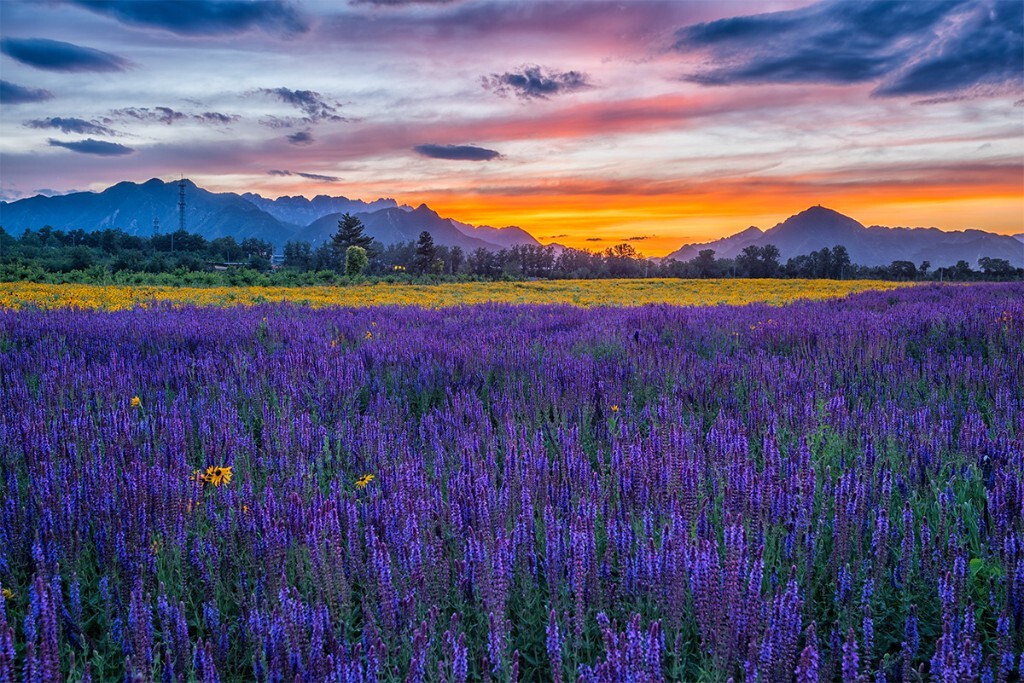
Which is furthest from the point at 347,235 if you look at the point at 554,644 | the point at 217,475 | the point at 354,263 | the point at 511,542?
the point at 554,644

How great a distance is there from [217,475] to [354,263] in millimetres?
56303

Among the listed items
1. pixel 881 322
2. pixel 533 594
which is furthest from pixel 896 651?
pixel 881 322

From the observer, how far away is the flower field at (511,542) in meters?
1.56

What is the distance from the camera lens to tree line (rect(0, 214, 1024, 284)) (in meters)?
30.3

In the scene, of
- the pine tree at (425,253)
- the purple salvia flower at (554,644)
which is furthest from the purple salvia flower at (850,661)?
the pine tree at (425,253)

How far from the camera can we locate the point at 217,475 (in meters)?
2.78

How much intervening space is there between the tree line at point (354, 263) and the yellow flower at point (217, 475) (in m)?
26.8

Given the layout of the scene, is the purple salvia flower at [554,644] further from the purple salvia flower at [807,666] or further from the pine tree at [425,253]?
the pine tree at [425,253]

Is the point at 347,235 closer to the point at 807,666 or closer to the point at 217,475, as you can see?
the point at 217,475

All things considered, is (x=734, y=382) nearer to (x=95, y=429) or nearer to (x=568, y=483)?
(x=568, y=483)

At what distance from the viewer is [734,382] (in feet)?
16.4

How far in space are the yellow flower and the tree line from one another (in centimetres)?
2679

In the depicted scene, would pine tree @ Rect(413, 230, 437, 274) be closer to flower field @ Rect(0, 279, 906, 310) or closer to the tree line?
the tree line

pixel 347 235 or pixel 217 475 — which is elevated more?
pixel 347 235
